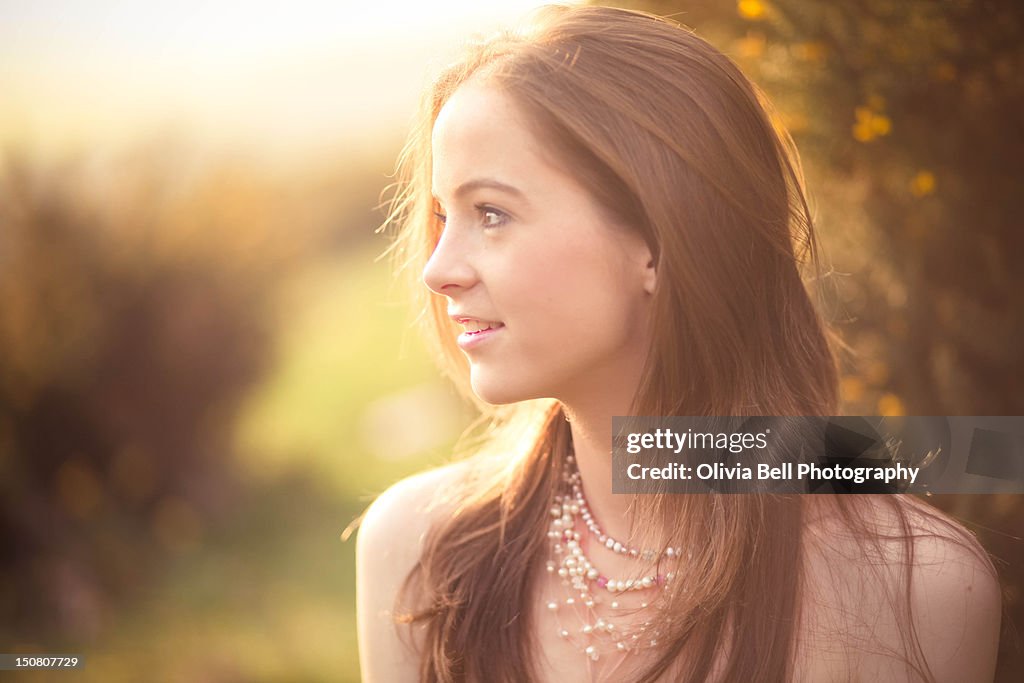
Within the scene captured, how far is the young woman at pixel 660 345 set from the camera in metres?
1.54

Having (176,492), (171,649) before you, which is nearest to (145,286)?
(176,492)

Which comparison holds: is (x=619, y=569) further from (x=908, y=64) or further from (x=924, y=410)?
(x=908, y=64)

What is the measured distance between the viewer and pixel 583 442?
5.87 feet

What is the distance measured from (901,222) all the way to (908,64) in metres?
0.43

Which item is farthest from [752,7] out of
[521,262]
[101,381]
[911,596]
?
[101,381]

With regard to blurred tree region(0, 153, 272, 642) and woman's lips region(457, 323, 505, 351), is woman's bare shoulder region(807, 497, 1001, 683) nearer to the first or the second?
woman's lips region(457, 323, 505, 351)

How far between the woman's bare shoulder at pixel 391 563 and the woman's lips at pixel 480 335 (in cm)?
49

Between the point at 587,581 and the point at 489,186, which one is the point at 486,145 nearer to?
the point at 489,186

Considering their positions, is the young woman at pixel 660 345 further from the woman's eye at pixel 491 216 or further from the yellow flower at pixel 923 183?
the yellow flower at pixel 923 183

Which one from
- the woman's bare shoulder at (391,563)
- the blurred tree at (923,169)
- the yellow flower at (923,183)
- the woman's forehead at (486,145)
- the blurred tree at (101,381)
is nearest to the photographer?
the woman's forehead at (486,145)

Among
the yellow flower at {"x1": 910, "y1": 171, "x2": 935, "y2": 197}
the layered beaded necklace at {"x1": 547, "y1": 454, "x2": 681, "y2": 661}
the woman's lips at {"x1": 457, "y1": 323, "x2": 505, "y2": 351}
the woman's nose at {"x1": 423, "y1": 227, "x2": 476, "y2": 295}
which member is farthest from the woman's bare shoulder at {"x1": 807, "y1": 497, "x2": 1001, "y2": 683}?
the yellow flower at {"x1": 910, "y1": 171, "x2": 935, "y2": 197}

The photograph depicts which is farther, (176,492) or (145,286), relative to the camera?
(176,492)

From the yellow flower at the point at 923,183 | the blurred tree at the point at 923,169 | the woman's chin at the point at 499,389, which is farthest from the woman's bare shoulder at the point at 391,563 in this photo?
the yellow flower at the point at 923,183

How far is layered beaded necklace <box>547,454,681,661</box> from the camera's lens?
1685mm
